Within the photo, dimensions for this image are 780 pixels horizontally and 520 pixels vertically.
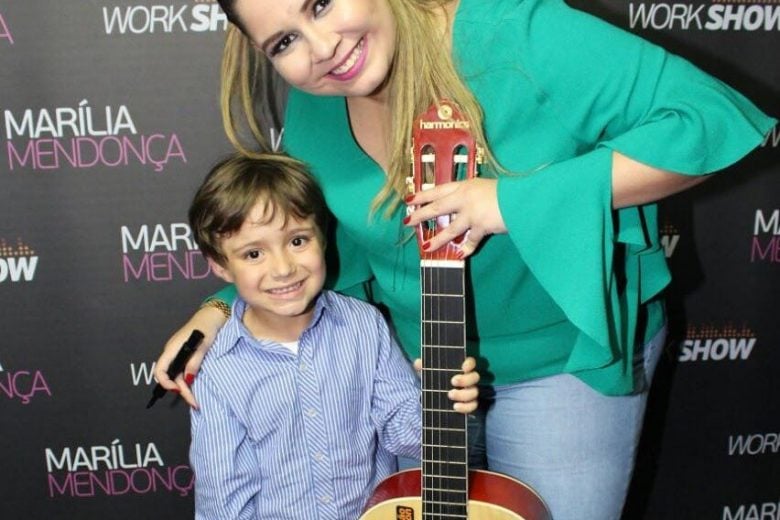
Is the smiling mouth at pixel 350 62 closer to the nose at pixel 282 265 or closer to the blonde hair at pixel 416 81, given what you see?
the blonde hair at pixel 416 81

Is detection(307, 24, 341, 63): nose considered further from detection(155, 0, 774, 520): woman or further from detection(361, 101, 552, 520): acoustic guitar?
detection(361, 101, 552, 520): acoustic guitar

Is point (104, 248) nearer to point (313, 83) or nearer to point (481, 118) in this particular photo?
point (313, 83)

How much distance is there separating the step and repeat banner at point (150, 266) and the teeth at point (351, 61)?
2.31 ft

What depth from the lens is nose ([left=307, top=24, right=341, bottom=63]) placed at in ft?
3.08

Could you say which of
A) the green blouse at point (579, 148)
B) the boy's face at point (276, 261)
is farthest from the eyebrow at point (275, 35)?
the boy's face at point (276, 261)

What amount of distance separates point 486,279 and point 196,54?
32.8 inches

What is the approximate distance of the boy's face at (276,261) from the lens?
1.21 meters

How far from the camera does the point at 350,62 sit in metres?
0.97

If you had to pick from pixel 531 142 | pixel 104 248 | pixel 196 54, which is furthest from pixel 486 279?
pixel 104 248

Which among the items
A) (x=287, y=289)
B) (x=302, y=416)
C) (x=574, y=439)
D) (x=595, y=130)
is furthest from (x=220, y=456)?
(x=595, y=130)

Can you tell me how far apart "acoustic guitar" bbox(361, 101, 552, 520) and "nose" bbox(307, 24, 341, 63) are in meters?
0.15

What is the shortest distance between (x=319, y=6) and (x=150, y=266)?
36.6 inches

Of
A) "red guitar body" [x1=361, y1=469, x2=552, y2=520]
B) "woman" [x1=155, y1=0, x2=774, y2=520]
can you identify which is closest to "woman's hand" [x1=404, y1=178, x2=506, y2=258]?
"woman" [x1=155, y1=0, x2=774, y2=520]

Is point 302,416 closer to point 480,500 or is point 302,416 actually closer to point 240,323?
point 240,323
